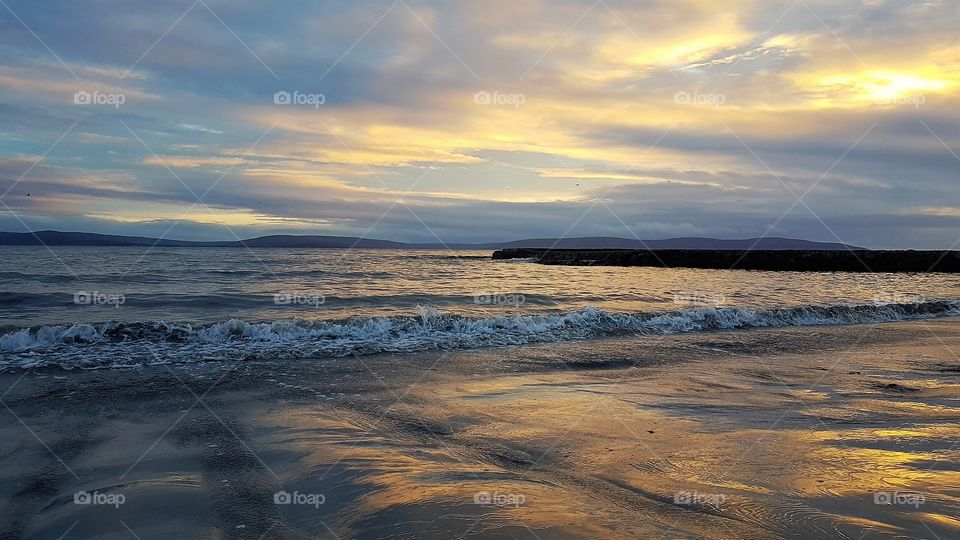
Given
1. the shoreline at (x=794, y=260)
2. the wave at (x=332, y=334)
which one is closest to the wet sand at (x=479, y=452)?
the wave at (x=332, y=334)

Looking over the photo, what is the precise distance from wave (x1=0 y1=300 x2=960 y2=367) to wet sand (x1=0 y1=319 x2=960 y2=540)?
1.36m

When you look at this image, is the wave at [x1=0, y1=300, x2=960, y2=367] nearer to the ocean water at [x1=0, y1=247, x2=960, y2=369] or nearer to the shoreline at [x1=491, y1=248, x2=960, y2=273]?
the ocean water at [x1=0, y1=247, x2=960, y2=369]

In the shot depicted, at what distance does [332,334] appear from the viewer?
13.0 metres

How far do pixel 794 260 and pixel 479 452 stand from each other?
53952 mm

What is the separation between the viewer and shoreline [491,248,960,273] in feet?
159

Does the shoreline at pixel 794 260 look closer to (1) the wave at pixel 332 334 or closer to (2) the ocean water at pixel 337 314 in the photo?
(2) the ocean water at pixel 337 314

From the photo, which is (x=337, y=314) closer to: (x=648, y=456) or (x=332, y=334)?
(x=332, y=334)

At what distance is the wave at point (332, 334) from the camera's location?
10.7 m

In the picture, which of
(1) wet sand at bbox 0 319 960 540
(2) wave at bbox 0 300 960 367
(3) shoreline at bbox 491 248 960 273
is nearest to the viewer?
(1) wet sand at bbox 0 319 960 540

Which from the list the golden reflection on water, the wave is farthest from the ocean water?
the golden reflection on water

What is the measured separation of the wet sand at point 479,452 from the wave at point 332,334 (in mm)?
1358

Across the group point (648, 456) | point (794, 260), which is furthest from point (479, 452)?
point (794, 260)

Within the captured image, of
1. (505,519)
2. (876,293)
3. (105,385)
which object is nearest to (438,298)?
(105,385)

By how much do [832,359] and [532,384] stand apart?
6460 millimetres
